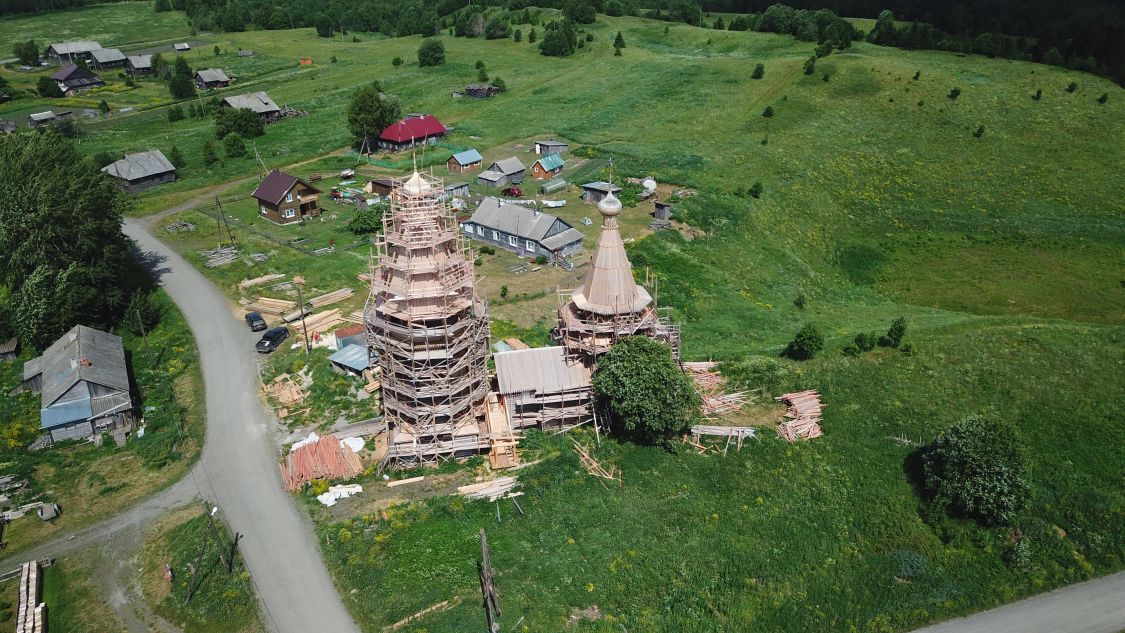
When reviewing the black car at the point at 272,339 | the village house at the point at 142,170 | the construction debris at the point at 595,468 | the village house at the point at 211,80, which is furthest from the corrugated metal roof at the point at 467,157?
the village house at the point at 211,80

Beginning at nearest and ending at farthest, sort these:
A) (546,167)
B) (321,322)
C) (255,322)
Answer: (255,322) < (321,322) < (546,167)

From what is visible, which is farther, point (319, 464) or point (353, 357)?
point (353, 357)

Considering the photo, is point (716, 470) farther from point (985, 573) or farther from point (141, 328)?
point (141, 328)

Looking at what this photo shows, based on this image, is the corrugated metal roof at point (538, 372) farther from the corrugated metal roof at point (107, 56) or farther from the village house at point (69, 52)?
the village house at point (69, 52)

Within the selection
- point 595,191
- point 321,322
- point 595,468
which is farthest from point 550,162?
point 595,468

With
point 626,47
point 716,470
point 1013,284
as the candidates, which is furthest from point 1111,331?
point 626,47

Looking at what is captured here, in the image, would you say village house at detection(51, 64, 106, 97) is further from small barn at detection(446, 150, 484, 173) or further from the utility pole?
the utility pole

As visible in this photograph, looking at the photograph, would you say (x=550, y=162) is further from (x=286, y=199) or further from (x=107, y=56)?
(x=107, y=56)
